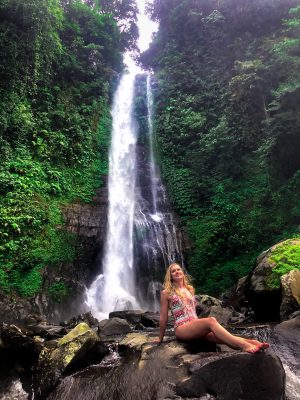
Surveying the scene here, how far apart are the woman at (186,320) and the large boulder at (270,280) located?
3.30 m

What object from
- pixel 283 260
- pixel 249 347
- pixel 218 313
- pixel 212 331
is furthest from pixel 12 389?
pixel 283 260

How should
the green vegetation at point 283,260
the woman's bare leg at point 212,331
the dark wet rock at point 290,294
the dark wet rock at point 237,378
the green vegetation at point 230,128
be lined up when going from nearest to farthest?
the dark wet rock at point 237,378, the woman's bare leg at point 212,331, the dark wet rock at point 290,294, the green vegetation at point 283,260, the green vegetation at point 230,128

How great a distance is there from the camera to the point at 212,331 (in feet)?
11.8

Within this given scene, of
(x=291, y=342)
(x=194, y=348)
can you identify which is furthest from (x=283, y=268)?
(x=194, y=348)

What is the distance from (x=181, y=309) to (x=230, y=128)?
48.3ft

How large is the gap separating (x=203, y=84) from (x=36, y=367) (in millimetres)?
21110

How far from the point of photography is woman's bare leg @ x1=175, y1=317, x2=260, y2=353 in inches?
130

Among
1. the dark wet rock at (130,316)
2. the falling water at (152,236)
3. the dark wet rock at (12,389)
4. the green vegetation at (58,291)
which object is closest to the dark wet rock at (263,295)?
the dark wet rock at (130,316)

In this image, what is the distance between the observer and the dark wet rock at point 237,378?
288 centimetres

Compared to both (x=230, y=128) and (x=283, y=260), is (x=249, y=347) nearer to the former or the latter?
(x=283, y=260)

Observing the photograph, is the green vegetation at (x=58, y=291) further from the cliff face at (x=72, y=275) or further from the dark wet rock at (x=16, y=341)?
the dark wet rock at (x=16, y=341)

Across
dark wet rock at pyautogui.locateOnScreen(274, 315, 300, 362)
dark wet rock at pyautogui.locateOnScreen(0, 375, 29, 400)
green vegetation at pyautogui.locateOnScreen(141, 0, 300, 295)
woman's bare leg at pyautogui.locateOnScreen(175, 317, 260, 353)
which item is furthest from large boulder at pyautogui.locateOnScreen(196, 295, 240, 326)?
green vegetation at pyautogui.locateOnScreen(141, 0, 300, 295)

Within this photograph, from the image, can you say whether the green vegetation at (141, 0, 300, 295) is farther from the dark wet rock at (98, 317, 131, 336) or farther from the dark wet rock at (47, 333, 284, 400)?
the dark wet rock at (47, 333, 284, 400)

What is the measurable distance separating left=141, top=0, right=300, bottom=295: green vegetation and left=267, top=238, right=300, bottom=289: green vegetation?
15.3 feet
